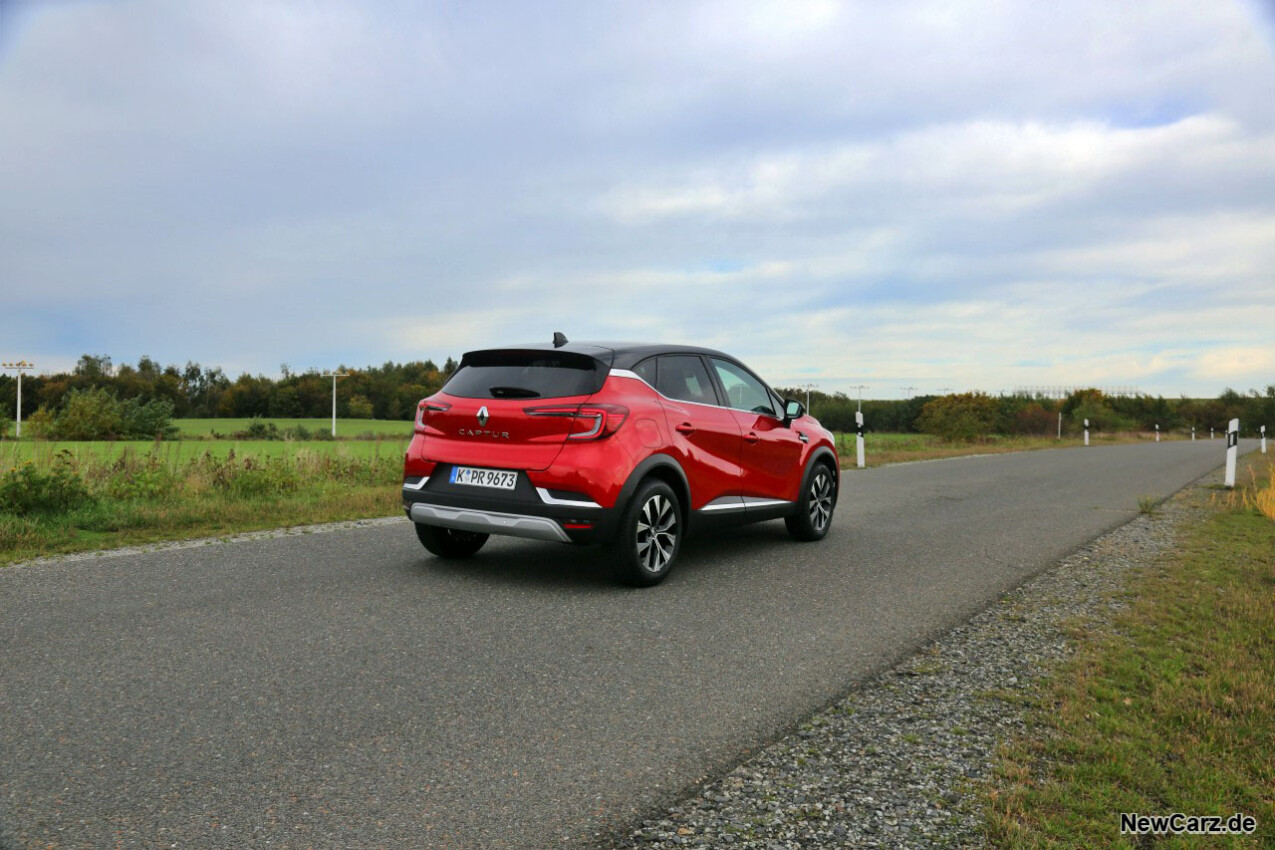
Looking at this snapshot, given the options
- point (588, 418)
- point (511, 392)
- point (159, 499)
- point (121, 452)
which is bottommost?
point (159, 499)

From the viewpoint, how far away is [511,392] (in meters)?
5.82

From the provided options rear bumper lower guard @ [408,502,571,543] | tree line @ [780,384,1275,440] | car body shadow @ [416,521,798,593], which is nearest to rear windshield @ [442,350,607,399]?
rear bumper lower guard @ [408,502,571,543]

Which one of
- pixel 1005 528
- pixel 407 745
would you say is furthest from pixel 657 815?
pixel 1005 528

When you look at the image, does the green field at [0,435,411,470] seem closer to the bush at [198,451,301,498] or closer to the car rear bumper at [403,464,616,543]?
the bush at [198,451,301,498]

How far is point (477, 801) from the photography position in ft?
8.91

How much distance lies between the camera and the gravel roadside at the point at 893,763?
2559mm

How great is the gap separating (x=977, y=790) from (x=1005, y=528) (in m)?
6.88

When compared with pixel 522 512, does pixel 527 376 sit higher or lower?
higher

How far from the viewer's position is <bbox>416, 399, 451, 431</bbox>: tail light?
19.8ft

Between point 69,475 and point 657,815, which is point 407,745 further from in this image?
point 69,475

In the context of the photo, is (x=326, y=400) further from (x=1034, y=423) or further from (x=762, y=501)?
(x=762, y=501)

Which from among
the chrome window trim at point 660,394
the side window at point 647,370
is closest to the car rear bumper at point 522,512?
the chrome window trim at point 660,394

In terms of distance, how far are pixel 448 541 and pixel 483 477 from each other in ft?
3.87

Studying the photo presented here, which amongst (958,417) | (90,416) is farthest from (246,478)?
(958,417)
